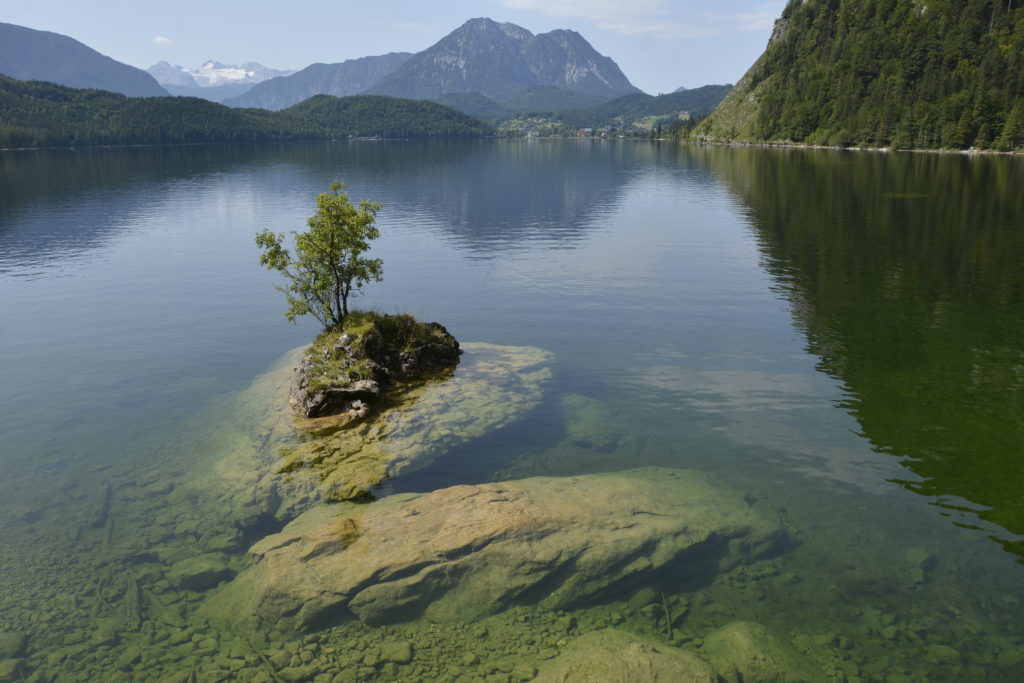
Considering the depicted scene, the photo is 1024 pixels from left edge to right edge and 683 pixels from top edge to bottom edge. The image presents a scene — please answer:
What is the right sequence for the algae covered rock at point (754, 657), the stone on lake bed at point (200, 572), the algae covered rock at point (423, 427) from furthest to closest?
the algae covered rock at point (423, 427) < the stone on lake bed at point (200, 572) < the algae covered rock at point (754, 657)

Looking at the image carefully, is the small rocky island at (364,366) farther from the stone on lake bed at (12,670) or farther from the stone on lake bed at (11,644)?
the stone on lake bed at (12,670)

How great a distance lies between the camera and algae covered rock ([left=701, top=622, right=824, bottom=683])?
1731 centimetres

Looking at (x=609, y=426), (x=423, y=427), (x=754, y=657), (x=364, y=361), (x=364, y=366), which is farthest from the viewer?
(x=364, y=361)

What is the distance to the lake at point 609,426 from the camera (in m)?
19.1

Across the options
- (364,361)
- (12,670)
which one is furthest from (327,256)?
(12,670)

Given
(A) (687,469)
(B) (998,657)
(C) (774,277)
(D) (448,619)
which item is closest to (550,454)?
(A) (687,469)

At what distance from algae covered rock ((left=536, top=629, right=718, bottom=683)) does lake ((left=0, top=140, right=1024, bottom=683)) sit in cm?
82

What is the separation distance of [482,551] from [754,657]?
885 centimetres

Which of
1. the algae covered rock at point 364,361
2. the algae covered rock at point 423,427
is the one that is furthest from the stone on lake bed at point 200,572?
the algae covered rock at point 364,361

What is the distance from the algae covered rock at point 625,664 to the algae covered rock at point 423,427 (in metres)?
12.0

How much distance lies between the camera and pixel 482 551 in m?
21.4

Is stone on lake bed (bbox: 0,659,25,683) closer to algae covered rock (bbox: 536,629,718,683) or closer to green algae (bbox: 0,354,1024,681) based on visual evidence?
green algae (bbox: 0,354,1024,681)

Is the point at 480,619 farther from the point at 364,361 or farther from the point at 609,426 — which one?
the point at 364,361

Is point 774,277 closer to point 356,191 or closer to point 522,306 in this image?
point 522,306
